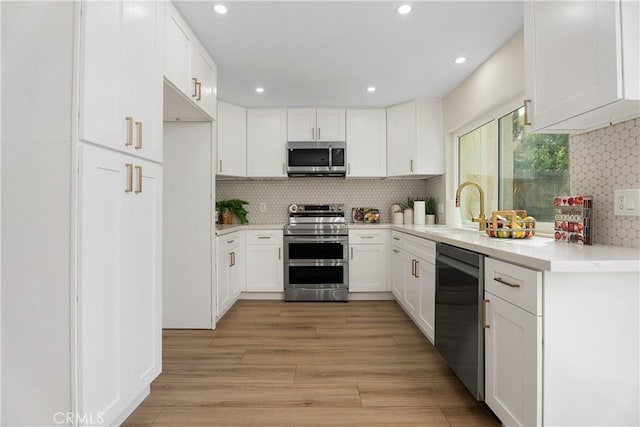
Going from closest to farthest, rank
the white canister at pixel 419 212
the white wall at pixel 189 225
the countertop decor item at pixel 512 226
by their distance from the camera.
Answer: the countertop decor item at pixel 512 226
the white wall at pixel 189 225
the white canister at pixel 419 212

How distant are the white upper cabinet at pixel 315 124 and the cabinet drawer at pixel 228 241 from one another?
4.38ft

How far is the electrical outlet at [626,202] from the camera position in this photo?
1.45m

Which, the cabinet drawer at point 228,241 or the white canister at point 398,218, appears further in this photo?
the white canister at point 398,218

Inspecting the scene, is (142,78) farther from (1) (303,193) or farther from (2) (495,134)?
(1) (303,193)

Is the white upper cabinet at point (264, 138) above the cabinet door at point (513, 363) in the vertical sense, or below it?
above

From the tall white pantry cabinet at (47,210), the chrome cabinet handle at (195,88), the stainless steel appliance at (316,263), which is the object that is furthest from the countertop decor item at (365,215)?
the tall white pantry cabinet at (47,210)

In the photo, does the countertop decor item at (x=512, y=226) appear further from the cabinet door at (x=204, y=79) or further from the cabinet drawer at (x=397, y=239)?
the cabinet door at (x=204, y=79)

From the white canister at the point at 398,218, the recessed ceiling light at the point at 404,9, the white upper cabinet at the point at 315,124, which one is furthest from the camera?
the white canister at the point at 398,218

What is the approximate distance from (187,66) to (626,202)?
2.62 meters

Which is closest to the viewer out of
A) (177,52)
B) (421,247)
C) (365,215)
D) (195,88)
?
(177,52)

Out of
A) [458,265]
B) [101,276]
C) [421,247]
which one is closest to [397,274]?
[421,247]

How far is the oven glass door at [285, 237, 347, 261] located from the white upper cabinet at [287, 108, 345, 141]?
1.22 metres

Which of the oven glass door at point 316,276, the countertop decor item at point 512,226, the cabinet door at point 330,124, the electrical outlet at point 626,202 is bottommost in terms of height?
the oven glass door at point 316,276

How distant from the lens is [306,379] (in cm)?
205
